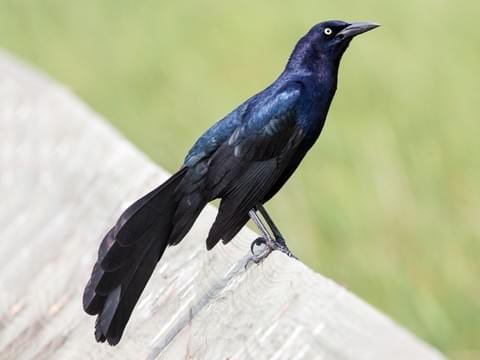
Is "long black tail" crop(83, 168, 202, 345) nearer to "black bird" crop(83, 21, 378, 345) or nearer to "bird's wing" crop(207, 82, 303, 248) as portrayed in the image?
"black bird" crop(83, 21, 378, 345)

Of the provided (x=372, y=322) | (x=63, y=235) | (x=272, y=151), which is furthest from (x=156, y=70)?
(x=372, y=322)

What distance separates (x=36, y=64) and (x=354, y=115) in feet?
9.14

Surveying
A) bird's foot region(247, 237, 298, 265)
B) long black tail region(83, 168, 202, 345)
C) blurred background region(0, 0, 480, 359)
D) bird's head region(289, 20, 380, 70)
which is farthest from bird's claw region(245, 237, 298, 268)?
blurred background region(0, 0, 480, 359)

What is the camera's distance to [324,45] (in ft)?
10.4

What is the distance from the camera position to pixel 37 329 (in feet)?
10.9

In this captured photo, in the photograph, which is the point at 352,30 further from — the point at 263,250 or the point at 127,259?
the point at 127,259

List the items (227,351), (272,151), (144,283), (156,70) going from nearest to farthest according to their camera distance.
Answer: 1. (227,351)
2. (144,283)
3. (272,151)
4. (156,70)

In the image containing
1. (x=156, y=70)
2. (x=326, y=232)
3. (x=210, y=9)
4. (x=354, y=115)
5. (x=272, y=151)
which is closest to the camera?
(x=272, y=151)

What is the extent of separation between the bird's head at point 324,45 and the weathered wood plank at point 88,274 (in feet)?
1.49

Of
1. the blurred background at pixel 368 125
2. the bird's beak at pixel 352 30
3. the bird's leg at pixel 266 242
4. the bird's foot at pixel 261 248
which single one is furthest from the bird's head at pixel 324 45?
the blurred background at pixel 368 125

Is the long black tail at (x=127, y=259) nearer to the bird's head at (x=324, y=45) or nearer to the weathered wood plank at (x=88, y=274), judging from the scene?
the weathered wood plank at (x=88, y=274)

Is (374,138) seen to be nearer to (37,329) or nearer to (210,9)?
(37,329)

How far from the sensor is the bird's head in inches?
125

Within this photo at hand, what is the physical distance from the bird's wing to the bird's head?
0.29 feet
